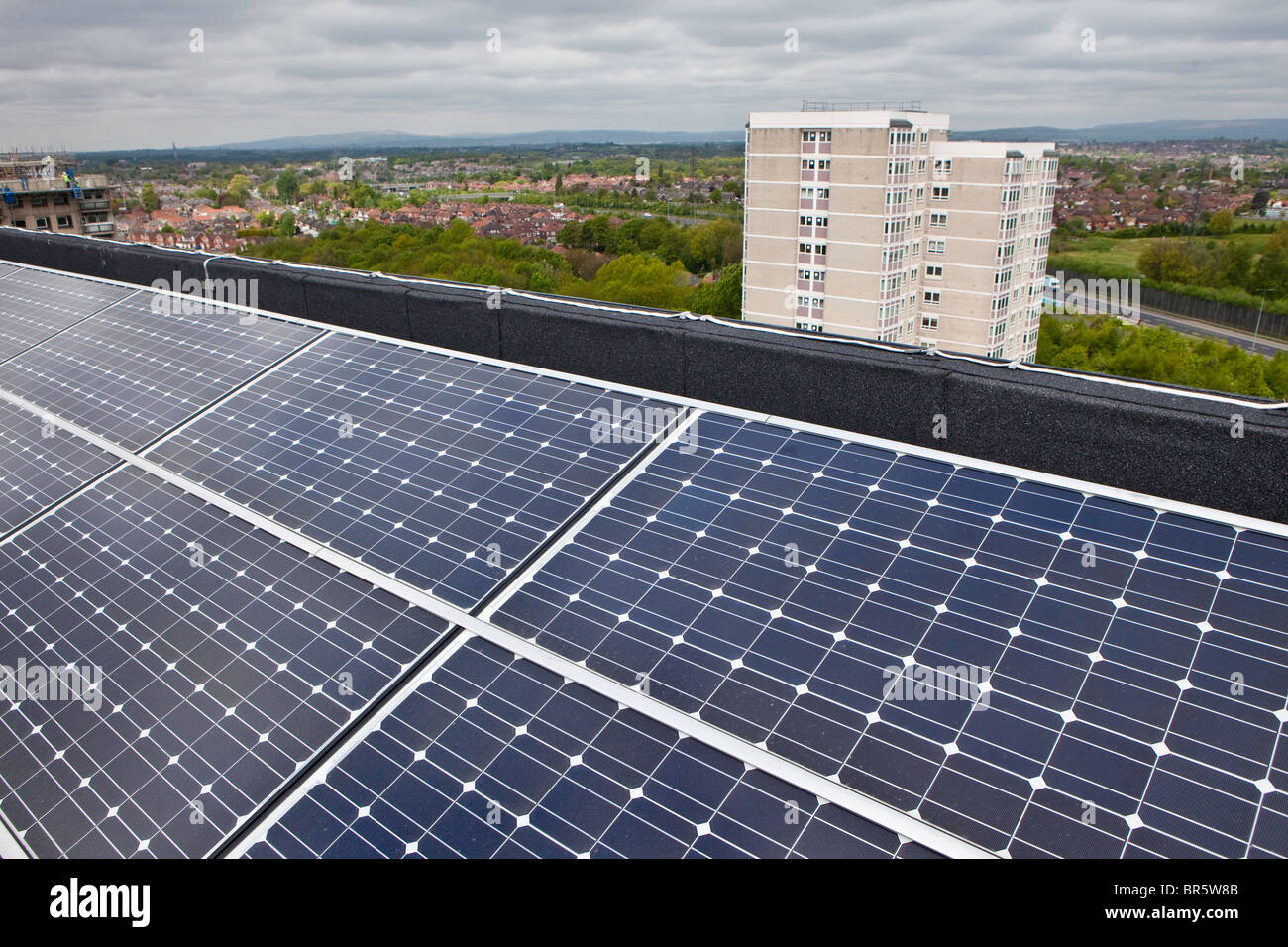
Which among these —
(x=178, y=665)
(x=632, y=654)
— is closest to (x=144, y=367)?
(x=178, y=665)

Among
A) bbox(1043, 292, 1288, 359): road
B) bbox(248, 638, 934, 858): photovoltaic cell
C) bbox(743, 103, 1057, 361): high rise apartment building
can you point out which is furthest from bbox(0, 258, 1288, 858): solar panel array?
bbox(1043, 292, 1288, 359): road

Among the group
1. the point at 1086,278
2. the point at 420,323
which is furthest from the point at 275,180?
the point at 420,323

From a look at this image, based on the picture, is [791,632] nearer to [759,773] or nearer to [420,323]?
[759,773]

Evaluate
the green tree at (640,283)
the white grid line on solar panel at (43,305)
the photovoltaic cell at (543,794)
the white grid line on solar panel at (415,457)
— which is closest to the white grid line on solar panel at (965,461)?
the white grid line on solar panel at (415,457)

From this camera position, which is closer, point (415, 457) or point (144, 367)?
point (415, 457)

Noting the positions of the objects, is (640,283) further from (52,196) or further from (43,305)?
(43,305)

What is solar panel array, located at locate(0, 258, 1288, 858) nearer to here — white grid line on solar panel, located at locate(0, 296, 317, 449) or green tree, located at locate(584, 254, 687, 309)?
white grid line on solar panel, located at locate(0, 296, 317, 449)
